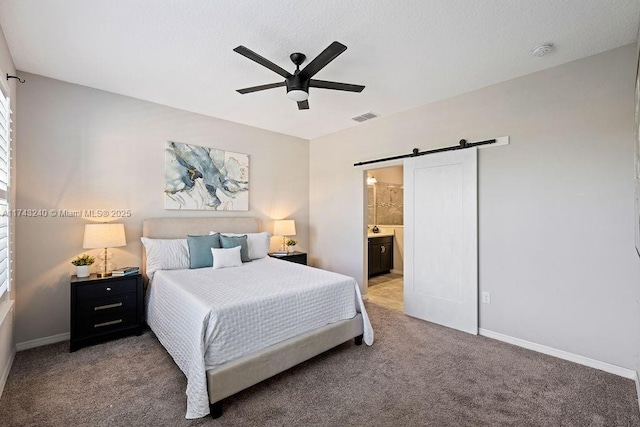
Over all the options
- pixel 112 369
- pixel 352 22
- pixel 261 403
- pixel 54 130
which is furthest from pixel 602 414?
pixel 54 130

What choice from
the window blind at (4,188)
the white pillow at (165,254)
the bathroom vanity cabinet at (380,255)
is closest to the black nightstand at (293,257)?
the white pillow at (165,254)

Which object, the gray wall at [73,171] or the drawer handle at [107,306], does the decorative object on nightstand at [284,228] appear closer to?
the gray wall at [73,171]

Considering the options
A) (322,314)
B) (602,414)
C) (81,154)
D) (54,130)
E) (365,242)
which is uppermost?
(54,130)

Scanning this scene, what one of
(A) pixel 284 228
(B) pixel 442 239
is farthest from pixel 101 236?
(B) pixel 442 239

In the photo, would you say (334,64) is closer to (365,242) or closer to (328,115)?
(328,115)

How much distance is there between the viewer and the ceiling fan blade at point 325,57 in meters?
1.91

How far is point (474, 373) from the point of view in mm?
2406

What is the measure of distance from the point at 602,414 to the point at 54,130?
5.14 meters

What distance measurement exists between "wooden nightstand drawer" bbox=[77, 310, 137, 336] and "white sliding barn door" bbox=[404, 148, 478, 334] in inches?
125

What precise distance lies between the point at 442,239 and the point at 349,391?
206 cm

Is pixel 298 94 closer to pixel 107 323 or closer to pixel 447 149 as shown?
pixel 447 149

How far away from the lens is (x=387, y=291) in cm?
495

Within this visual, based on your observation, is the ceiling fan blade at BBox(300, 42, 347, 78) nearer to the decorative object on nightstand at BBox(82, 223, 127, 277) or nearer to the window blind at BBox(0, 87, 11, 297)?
the window blind at BBox(0, 87, 11, 297)

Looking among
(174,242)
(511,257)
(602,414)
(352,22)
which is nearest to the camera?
(602,414)
